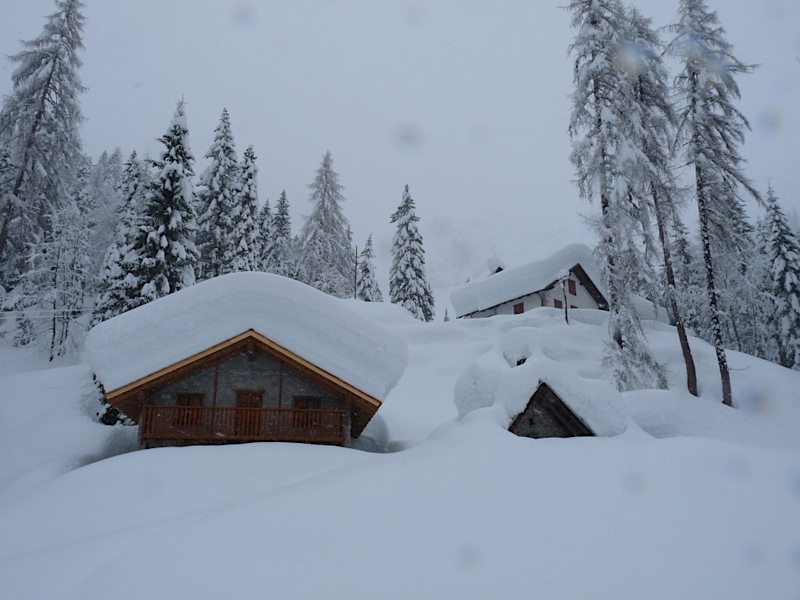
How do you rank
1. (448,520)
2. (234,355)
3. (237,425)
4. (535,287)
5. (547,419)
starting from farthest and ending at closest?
1. (535,287)
2. (234,355)
3. (237,425)
4. (547,419)
5. (448,520)

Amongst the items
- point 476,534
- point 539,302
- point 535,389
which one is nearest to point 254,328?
point 535,389

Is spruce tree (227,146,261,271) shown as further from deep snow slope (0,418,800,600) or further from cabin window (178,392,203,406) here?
deep snow slope (0,418,800,600)

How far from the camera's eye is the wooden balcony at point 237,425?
44.9ft

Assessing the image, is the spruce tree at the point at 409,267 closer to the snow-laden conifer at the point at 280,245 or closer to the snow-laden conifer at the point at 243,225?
the snow-laden conifer at the point at 280,245

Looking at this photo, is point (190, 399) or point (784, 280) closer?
point (190, 399)

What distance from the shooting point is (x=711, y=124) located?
808 inches

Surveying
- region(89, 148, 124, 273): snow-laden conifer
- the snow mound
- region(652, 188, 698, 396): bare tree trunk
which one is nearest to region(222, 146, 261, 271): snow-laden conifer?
region(89, 148, 124, 273): snow-laden conifer

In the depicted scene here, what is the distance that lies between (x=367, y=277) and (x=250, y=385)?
30.9 metres

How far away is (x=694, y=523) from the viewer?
5.86m

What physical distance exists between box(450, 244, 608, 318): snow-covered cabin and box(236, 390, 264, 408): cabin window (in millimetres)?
22674

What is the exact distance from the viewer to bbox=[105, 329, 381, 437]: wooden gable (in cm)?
1306

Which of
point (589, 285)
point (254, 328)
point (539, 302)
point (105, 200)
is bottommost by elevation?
point (254, 328)

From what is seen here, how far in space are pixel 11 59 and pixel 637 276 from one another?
26606mm

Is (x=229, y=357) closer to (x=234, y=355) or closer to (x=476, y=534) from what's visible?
(x=234, y=355)
